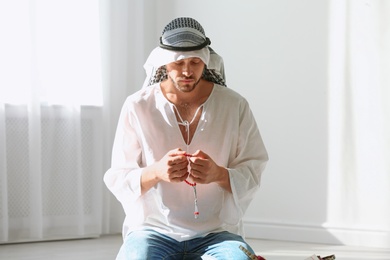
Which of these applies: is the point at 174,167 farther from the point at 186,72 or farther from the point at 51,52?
the point at 51,52

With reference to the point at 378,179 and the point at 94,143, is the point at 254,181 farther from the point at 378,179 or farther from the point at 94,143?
the point at 94,143

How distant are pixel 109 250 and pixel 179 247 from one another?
1.86 metres

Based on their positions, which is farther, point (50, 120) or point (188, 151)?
point (50, 120)

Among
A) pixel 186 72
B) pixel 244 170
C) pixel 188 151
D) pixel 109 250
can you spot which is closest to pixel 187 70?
pixel 186 72

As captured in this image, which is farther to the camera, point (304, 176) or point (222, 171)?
point (304, 176)

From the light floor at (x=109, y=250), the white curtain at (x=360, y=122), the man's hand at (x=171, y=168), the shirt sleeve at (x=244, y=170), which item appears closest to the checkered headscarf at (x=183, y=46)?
the shirt sleeve at (x=244, y=170)

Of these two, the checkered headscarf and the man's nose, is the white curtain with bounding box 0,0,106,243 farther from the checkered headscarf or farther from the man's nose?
the man's nose

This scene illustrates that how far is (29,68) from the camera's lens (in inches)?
174

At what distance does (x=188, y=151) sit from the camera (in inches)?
98.2

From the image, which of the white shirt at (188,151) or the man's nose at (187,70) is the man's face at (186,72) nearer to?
the man's nose at (187,70)

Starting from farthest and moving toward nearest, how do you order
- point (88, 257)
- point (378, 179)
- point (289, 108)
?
1. point (289, 108)
2. point (378, 179)
3. point (88, 257)

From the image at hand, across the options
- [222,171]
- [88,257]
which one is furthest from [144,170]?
[88,257]

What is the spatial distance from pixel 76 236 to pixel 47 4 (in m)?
1.47

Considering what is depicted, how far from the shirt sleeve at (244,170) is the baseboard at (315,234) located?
1.99m
